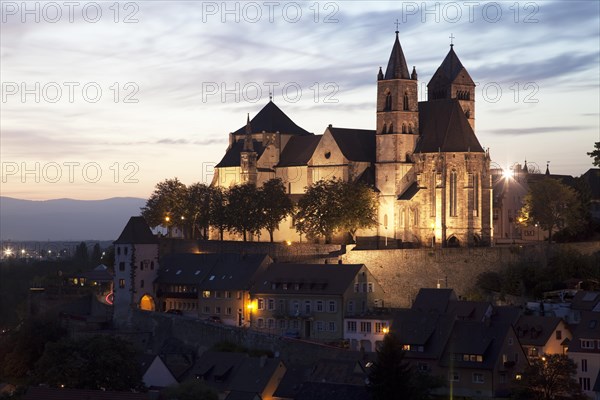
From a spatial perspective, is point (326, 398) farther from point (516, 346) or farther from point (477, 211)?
point (477, 211)

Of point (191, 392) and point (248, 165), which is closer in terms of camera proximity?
point (191, 392)

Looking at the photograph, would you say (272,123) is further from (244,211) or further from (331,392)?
(331,392)

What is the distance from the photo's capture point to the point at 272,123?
136 metres

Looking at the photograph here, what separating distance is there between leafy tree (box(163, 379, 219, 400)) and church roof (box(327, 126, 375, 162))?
4762cm

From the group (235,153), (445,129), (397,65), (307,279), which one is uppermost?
(397,65)

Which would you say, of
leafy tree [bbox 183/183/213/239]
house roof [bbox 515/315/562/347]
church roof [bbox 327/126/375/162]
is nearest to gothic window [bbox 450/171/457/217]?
church roof [bbox 327/126/375/162]

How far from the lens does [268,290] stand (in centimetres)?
9688

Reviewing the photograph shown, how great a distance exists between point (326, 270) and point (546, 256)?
52.8 ft

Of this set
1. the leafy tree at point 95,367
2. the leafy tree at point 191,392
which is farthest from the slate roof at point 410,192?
the leafy tree at point 191,392

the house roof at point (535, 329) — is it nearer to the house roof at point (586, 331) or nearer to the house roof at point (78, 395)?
the house roof at point (586, 331)

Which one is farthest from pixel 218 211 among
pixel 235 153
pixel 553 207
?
pixel 553 207

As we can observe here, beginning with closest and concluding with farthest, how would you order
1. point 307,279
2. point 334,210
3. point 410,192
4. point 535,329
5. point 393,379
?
point 393,379
point 535,329
point 307,279
point 334,210
point 410,192

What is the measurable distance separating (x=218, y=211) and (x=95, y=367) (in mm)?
41656

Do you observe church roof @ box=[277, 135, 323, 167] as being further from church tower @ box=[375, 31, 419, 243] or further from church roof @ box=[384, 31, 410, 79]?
church roof @ box=[384, 31, 410, 79]
